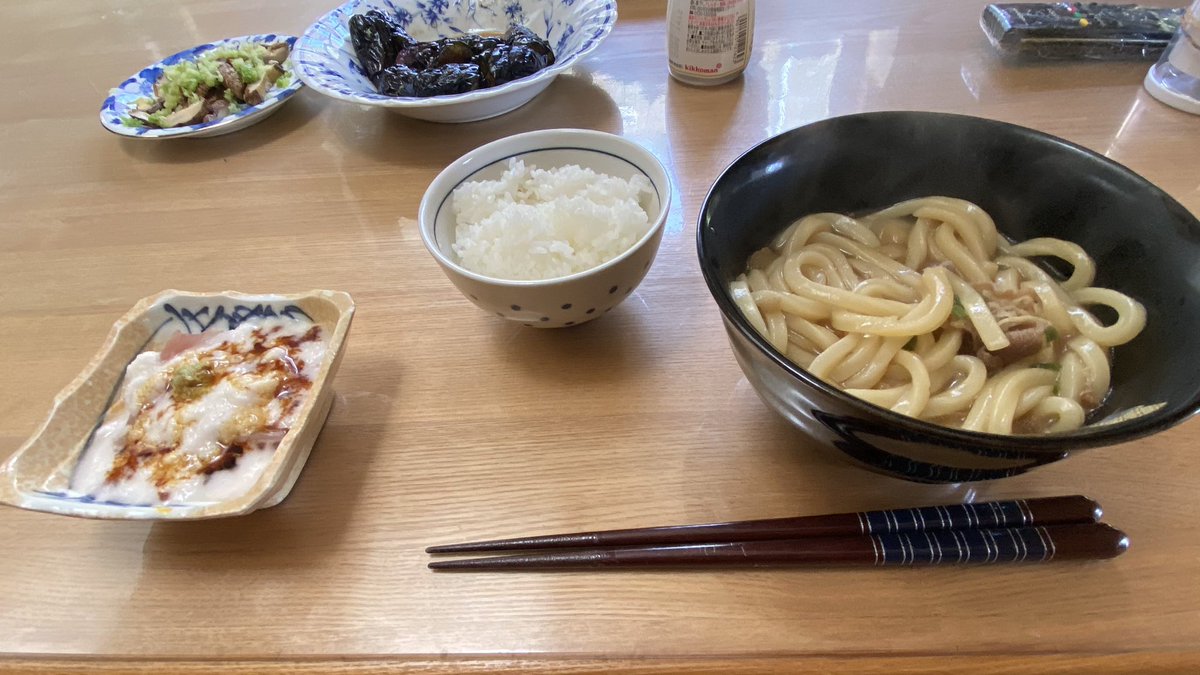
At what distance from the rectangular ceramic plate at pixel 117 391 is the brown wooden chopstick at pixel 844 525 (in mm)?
228

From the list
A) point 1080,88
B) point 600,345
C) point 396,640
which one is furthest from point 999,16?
point 396,640

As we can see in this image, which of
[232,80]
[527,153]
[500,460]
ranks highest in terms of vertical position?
[527,153]

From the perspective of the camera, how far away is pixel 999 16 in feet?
5.39

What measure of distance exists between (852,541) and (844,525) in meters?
0.02

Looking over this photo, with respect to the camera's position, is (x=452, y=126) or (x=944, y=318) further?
(x=452, y=126)

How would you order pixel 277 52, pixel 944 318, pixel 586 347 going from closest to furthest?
pixel 944 318 → pixel 586 347 → pixel 277 52

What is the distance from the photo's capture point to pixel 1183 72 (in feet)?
4.74

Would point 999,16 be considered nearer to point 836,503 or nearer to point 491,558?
point 836,503

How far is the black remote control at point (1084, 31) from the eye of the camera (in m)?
1.57

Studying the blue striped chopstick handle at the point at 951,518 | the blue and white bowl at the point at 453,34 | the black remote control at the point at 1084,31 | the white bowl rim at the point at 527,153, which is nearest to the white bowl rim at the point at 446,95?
the blue and white bowl at the point at 453,34

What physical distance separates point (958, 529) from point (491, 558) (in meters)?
0.54

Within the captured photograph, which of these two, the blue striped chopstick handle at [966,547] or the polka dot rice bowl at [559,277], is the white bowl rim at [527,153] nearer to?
the polka dot rice bowl at [559,277]

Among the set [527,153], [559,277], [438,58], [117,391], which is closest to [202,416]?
[117,391]

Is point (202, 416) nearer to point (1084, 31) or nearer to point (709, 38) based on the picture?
point (709, 38)
